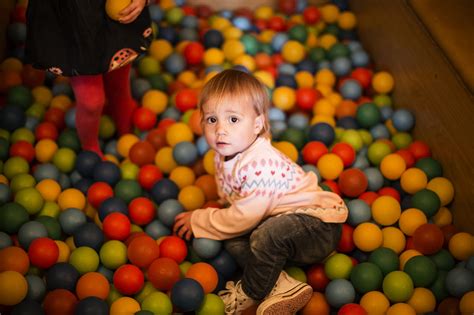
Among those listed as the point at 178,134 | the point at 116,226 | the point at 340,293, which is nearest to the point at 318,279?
the point at 340,293

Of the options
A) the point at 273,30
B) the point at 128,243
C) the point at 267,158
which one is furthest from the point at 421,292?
the point at 273,30

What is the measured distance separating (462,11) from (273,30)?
83 centimetres

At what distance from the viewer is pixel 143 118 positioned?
1.88m

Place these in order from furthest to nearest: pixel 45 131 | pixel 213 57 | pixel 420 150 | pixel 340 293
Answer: pixel 213 57, pixel 45 131, pixel 420 150, pixel 340 293

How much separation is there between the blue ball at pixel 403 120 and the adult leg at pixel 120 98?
817mm

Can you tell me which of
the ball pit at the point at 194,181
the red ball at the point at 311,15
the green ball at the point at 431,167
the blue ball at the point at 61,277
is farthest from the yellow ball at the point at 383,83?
the blue ball at the point at 61,277

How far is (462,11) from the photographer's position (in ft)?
5.54

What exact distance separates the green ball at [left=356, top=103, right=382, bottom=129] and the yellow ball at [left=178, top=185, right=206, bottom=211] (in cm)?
58

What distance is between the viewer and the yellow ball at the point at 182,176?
67.1 inches

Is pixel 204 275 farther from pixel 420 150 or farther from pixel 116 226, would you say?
pixel 420 150

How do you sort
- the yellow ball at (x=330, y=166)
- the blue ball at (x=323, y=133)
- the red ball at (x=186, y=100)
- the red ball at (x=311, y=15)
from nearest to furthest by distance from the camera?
the yellow ball at (x=330, y=166) < the blue ball at (x=323, y=133) < the red ball at (x=186, y=100) < the red ball at (x=311, y=15)

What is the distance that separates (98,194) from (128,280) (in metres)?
0.32

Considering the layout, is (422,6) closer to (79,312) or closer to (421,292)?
(421,292)

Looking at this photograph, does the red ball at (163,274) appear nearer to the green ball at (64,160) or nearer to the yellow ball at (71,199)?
the yellow ball at (71,199)
